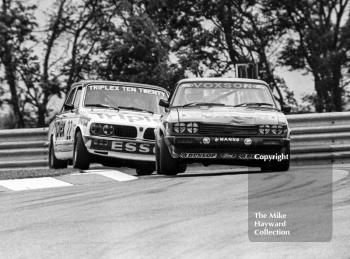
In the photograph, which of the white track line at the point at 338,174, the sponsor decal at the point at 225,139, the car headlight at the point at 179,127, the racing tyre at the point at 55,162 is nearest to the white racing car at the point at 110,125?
the racing tyre at the point at 55,162

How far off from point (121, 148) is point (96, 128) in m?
0.46

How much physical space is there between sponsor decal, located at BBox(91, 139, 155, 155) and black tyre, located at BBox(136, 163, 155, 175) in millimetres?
457

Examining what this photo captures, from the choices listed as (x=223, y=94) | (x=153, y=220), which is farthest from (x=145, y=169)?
(x=153, y=220)

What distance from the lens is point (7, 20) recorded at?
3259 cm

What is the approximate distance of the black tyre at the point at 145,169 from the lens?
1720cm

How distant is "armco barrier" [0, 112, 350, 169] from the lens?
19531 mm

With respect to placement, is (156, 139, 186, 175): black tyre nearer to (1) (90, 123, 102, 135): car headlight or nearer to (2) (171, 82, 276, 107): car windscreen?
(2) (171, 82, 276, 107): car windscreen

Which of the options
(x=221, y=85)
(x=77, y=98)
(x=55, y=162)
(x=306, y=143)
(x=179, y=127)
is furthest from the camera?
(x=306, y=143)

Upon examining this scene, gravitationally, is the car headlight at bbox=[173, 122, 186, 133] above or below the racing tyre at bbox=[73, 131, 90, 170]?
above

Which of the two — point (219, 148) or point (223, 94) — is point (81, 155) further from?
point (219, 148)

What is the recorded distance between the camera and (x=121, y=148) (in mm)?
16672

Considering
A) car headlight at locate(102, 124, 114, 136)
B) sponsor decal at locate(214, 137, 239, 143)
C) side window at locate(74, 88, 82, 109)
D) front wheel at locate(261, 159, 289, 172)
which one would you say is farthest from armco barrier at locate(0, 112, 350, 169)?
sponsor decal at locate(214, 137, 239, 143)

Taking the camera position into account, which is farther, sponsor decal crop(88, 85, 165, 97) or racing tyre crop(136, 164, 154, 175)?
sponsor decal crop(88, 85, 165, 97)

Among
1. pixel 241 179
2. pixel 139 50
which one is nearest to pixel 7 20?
pixel 139 50
